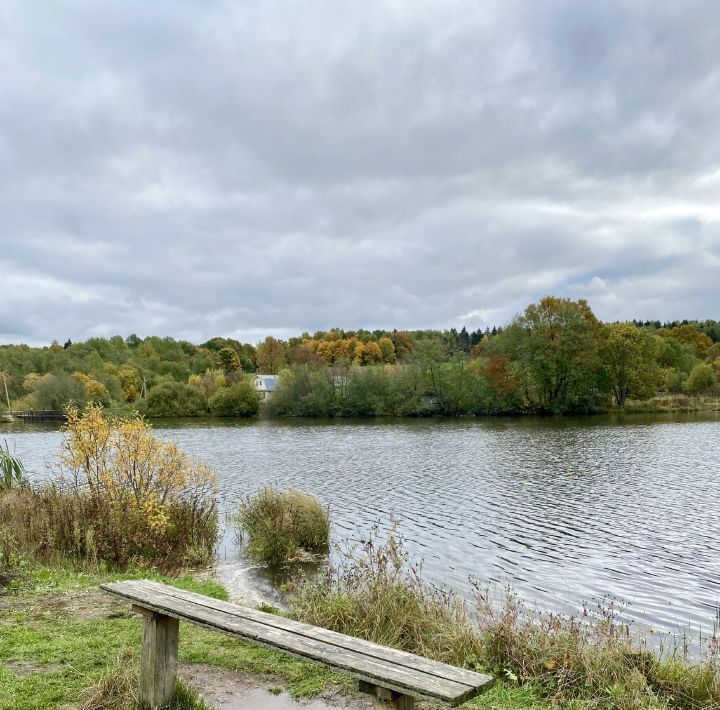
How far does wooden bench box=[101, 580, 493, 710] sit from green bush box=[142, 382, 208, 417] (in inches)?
2996

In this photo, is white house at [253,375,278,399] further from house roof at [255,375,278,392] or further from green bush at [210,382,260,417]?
green bush at [210,382,260,417]

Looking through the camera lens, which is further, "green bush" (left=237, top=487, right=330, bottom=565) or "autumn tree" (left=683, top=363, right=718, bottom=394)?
"autumn tree" (left=683, top=363, right=718, bottom=394)

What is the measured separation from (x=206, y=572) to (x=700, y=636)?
818 centimetres

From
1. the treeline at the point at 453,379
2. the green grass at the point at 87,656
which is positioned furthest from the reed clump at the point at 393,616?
the treeline at the point at 453,379

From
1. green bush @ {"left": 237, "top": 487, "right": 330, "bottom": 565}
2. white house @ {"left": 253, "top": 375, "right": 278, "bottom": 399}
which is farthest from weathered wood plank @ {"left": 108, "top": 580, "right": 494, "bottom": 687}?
white house @ {"left": 253, "top": 375, "right": 278, "bottom": 399}

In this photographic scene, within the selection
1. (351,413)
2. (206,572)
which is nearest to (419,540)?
(206,572)

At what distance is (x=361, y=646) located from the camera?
13.6 feet

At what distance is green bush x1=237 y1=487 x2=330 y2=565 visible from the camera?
13.1 metres

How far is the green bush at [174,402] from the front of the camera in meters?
78.1

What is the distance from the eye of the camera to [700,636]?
8.59 meters

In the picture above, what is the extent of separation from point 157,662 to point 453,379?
2601 inches

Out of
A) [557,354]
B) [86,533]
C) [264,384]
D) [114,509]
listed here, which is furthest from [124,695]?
[264,384]

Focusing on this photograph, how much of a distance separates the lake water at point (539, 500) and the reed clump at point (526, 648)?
3.98 meters

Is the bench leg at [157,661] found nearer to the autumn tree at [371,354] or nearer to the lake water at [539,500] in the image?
the lake water at [539,500]
